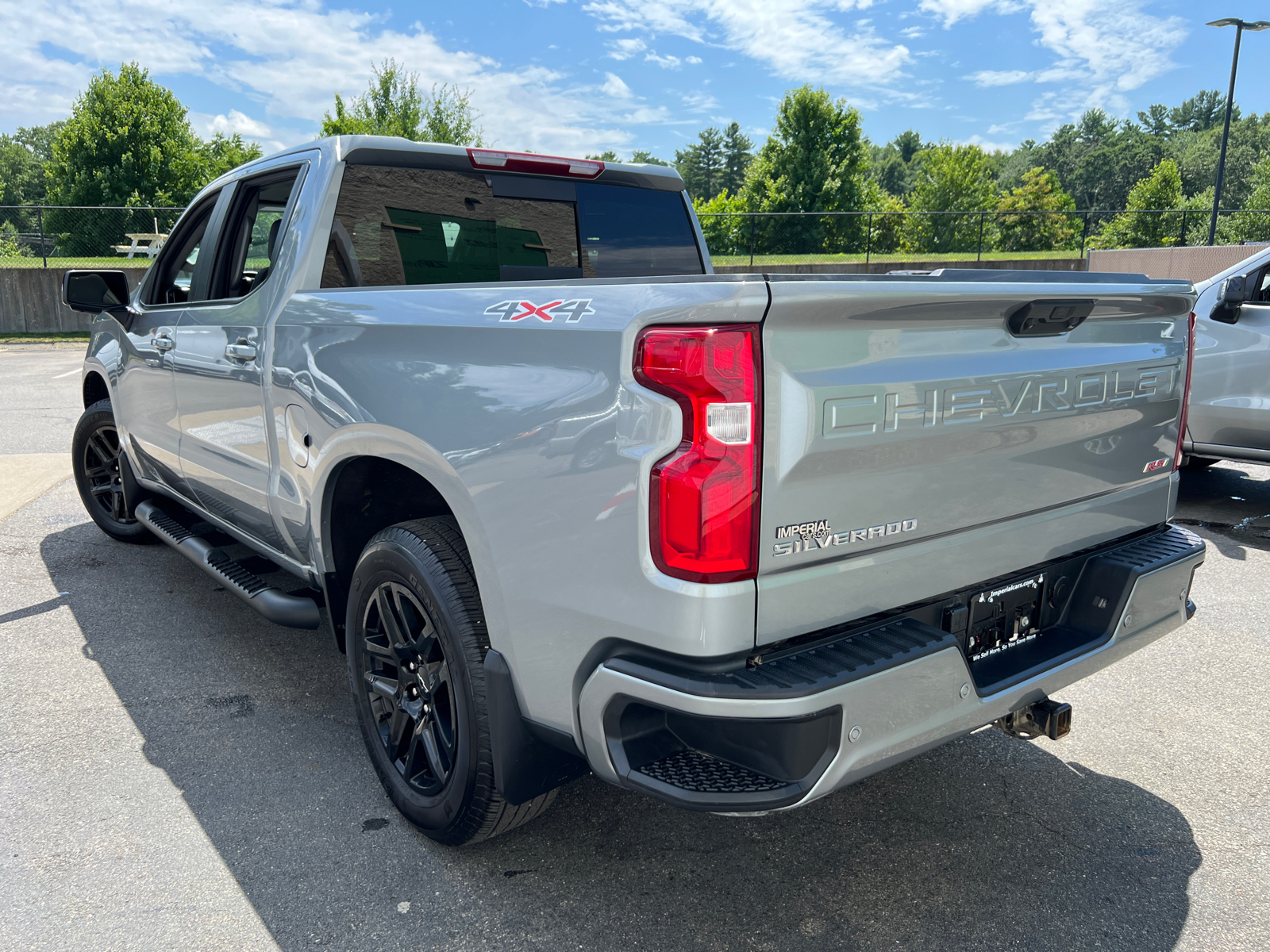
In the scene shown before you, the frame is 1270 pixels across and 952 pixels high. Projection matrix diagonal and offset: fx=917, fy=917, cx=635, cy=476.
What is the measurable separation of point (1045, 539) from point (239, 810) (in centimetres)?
249

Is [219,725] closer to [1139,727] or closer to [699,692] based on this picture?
[699,692]

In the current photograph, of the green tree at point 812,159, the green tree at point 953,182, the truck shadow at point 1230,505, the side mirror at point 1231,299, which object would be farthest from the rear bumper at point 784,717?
the green tree at point 953,182

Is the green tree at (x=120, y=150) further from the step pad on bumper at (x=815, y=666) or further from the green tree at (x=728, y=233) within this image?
the step pad on bumper at (x=815, y=666)

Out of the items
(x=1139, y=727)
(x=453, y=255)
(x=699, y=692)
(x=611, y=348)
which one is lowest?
(x=1139, y=727)

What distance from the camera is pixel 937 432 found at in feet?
6.76

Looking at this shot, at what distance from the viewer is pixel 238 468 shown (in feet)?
11.8

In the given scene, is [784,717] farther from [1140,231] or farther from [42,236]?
[1140,231]

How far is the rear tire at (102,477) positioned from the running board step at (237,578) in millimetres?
994

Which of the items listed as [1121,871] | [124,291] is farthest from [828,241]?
[1121,871]

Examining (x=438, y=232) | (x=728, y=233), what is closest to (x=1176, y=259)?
(x=728, y=233)

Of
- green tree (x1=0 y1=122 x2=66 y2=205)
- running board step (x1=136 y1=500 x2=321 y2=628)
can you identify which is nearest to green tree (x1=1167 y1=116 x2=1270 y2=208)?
running board step (x1=136 y1=500 x2=321 y2=628)

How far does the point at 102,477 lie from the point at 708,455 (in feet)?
16.9

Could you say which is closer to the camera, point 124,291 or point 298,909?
point 298,909

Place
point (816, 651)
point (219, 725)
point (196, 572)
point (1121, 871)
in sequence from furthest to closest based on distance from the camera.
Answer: point (196, 572) → point (219, 725) → point (1121, 871) → point (816, 651)
